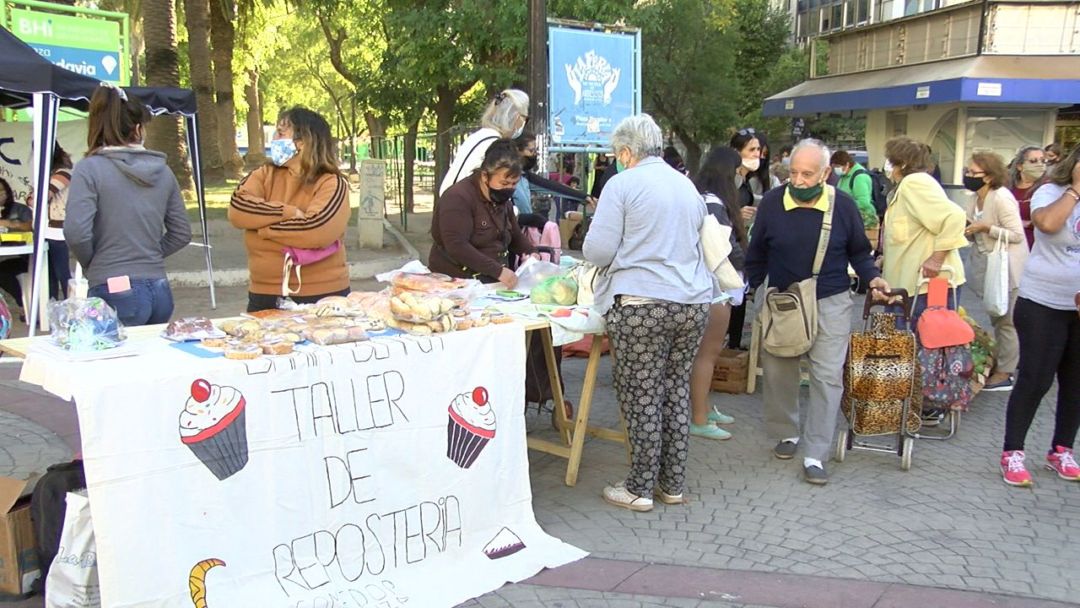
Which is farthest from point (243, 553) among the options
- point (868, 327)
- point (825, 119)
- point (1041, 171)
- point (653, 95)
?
point (825, 119)

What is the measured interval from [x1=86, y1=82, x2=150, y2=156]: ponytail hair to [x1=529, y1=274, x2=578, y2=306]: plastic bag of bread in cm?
203

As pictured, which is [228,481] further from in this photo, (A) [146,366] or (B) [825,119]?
(B) [825,119]

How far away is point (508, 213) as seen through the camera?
5.02m

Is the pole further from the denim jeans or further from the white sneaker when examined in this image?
the denim jeans

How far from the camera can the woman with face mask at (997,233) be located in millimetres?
6125

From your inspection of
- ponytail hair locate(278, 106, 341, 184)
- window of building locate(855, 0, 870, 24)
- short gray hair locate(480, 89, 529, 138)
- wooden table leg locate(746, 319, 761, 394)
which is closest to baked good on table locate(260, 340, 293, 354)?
ponytail hair locate(278, 106, 341, 184)

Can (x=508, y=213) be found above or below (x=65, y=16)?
below

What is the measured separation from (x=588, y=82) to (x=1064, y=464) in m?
6.02

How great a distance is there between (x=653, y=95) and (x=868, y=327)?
69.6 ft

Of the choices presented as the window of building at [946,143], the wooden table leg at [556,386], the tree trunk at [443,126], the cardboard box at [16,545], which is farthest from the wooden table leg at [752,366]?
the window of building at [946,143]

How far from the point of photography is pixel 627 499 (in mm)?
4324

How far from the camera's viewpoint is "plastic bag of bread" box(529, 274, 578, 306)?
14.6 feet

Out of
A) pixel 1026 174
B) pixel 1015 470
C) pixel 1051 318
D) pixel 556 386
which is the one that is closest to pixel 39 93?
pixel 556 386

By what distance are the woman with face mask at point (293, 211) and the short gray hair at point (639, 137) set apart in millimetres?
1362
